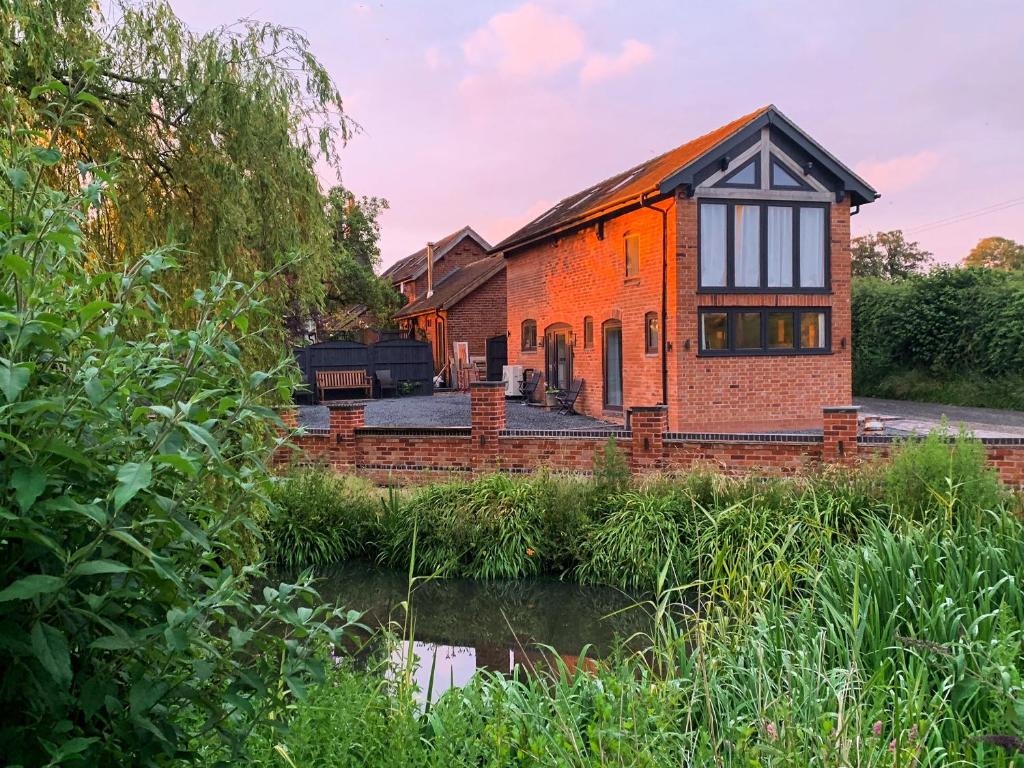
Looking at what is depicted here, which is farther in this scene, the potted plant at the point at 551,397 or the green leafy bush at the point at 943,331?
the green leafy bush at the point at 943,331

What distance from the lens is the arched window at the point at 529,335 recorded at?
2321 centimetres

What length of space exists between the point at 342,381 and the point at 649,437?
622 inches

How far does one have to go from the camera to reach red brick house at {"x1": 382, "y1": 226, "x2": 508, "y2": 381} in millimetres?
30797

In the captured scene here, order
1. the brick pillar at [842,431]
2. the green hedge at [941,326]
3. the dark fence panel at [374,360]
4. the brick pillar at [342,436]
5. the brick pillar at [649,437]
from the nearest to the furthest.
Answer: the brick pillar at [842,431]
the brick pillar at [649,437]
the brick pillar at [342,436]
the green hedge at [941,326]
the dark fence panel at [374,360]

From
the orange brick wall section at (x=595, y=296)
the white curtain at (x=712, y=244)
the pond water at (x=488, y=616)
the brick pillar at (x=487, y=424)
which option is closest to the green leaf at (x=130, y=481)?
the pond water at (x=488, y=616)

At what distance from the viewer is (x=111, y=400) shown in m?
1.68

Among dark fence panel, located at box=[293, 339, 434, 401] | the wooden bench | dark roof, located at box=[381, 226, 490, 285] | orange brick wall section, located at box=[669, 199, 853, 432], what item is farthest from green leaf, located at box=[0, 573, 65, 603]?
dark roof, located at box=[381, 226, 490, 285]

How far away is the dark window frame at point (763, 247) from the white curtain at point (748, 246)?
7cm

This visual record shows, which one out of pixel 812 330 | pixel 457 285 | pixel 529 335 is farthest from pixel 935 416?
pixel 457 285

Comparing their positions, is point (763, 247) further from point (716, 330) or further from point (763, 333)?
point (716, 330)

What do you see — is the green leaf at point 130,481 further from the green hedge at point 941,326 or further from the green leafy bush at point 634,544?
the green hedge at point 941,326

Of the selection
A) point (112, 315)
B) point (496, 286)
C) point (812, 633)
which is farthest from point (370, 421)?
point (112, 315)

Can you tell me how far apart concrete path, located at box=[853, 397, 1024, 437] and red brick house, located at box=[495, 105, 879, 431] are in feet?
6.68

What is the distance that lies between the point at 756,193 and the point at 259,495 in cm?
1548
